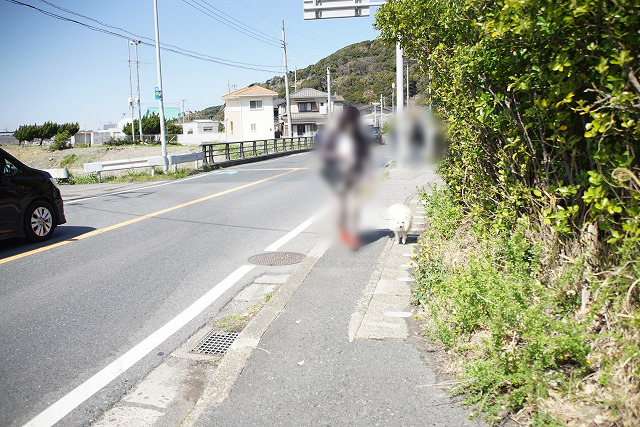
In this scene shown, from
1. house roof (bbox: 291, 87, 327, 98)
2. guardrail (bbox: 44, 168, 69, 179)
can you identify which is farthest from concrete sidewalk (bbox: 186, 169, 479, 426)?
guardrail (bbox: 44, 168, 69, 179)

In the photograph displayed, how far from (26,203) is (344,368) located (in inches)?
329

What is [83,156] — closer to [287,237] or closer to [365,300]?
[287,237]

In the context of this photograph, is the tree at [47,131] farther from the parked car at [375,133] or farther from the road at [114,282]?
the parked car at [375,133]

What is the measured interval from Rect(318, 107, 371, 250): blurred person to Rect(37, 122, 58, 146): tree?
89.8 m

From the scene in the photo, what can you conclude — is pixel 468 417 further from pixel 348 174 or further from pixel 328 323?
pixel 348 174

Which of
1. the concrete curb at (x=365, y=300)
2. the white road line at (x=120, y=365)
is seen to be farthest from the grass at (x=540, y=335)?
the white road line at (x=120, y=365)

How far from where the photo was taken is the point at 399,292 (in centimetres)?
628

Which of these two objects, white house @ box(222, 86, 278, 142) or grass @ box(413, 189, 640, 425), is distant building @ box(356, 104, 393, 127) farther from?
white house @ box(222, 86, 278, 142)

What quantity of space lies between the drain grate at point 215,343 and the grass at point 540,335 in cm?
216

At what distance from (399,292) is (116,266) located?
4.86 meters

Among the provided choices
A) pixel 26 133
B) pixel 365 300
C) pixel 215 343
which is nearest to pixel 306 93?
pixel 365 300

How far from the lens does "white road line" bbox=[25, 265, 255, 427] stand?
4.29 meters

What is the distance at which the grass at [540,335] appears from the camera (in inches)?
126

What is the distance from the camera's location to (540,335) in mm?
3555
